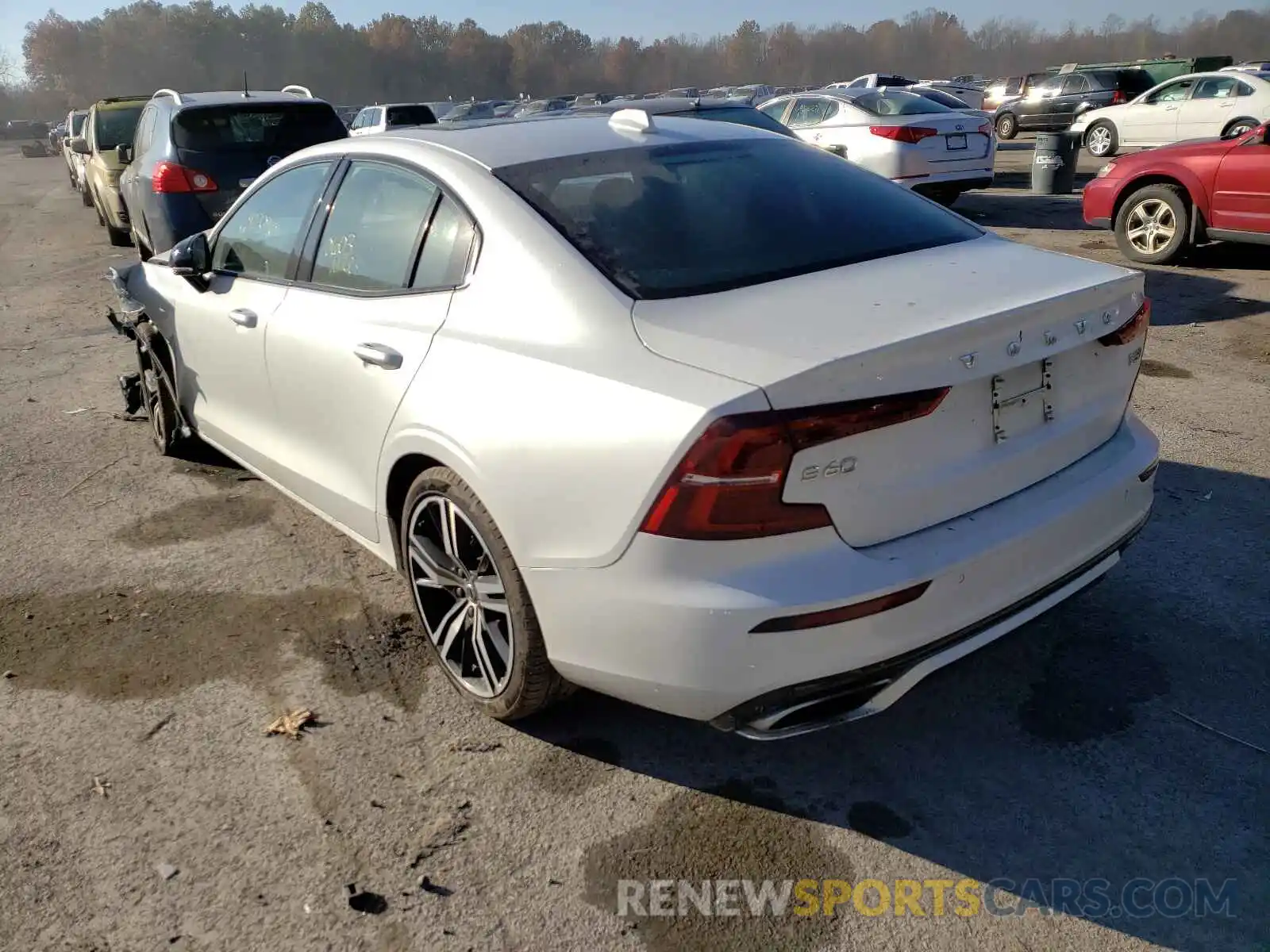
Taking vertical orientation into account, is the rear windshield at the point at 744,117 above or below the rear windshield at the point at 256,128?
below

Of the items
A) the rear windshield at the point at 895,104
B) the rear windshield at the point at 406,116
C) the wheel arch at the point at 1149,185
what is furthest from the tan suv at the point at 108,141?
the wheel arch at the point at 1149,185

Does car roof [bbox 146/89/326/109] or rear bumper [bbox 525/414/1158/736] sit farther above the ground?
car roof [bbox 146/89/326/109]

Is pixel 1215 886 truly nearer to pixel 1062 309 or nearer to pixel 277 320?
pixel 1062 309

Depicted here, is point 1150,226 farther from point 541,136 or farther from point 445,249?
point 445,249

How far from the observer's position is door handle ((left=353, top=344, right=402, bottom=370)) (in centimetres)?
313

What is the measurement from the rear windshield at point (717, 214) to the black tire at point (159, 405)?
9.85ft

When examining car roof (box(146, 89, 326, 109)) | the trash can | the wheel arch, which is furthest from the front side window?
car roof (box(146, 89, 326, 109))

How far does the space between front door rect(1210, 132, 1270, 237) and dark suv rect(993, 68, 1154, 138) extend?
61.1 feet

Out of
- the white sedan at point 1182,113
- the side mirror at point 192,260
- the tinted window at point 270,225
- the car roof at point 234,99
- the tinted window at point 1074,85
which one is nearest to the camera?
the tinted window at point 270,225

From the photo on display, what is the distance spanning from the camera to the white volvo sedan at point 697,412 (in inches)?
90.5

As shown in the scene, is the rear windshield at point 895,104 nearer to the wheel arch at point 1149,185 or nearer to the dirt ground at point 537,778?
the wheel arch at point 1149,185

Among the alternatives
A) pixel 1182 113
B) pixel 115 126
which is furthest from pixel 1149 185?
pixel 115 126

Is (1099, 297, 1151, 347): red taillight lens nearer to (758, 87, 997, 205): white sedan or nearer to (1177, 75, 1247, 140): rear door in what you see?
(758, 87, 997, 205): white sedan

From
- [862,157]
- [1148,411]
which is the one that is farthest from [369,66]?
[1148,411]
